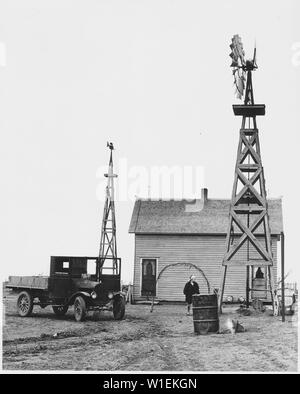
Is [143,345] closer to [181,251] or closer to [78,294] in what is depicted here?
[78,294]

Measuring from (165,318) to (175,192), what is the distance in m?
7.30

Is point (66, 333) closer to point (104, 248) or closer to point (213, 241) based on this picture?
point (213, 241)

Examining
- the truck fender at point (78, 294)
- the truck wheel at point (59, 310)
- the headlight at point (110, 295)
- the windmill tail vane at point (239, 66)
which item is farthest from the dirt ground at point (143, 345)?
the windmill tail vane at point (239, 66)

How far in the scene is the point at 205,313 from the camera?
1534cm

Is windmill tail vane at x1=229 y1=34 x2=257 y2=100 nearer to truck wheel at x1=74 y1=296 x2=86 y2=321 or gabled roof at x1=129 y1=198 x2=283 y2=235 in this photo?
truck wheel at x1=74 y1=296 x2=86 y2=321

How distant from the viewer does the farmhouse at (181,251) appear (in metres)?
27.6

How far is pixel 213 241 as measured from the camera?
1102 inches

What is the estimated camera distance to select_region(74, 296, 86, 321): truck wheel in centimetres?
1812

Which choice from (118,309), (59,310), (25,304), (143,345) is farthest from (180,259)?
(143,345)

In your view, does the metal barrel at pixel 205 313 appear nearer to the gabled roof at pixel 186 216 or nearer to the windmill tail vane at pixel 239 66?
the windmill tail vane at pixel 239 66

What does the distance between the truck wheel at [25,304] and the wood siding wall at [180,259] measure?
30.2 ft

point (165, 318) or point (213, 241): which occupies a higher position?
point (213, 241)

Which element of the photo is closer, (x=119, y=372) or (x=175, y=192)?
(x=119, y=372)

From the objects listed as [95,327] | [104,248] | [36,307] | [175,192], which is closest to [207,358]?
[175,192]
